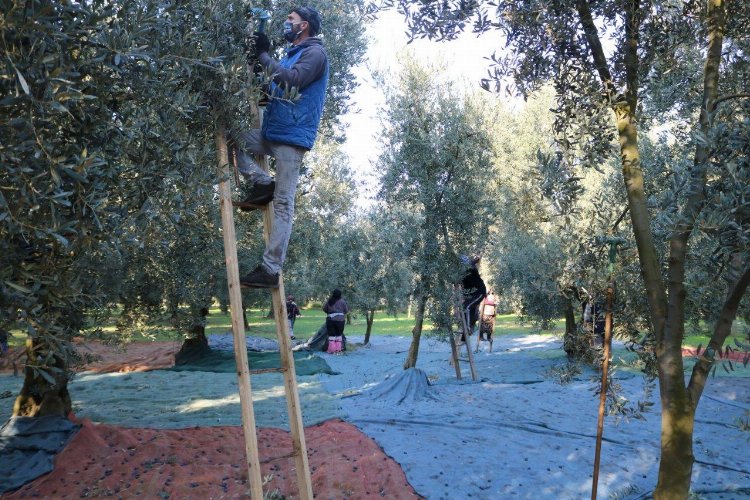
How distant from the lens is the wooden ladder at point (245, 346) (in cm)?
441

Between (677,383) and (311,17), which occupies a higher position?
(311,17)

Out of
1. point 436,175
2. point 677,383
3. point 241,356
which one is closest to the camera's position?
point 241,356

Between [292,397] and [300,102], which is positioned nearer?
[300,102]

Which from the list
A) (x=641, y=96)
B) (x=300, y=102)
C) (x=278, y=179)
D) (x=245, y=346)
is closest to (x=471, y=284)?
(x=641, y=96)

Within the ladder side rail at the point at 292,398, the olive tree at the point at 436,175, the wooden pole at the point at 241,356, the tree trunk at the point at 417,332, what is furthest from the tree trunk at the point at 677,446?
the tree trunk at the point at 417,332

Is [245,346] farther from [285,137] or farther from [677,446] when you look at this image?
[677,446]

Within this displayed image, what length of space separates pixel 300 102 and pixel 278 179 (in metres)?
0.66

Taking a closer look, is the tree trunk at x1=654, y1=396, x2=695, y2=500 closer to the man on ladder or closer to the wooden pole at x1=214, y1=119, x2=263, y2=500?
the wooden pole at x1=214, y1=119, x2=263, y2=500

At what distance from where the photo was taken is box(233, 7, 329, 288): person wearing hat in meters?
4.74

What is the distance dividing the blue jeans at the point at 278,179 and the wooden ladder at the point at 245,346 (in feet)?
0.51

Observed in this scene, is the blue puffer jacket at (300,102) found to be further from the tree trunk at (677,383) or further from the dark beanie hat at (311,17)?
the tree trunk at (677,383)

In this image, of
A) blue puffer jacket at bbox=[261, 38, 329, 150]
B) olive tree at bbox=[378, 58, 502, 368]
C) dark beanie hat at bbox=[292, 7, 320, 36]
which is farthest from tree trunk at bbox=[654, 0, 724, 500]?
olive tree at bbox=[378, 58, 502, 368]

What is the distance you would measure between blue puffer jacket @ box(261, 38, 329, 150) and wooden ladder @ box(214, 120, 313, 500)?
0.45 meters

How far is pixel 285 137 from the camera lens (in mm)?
4750
